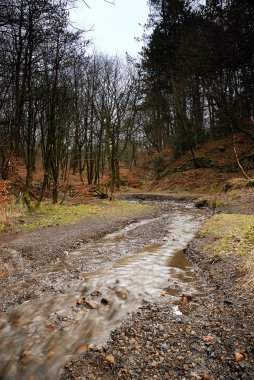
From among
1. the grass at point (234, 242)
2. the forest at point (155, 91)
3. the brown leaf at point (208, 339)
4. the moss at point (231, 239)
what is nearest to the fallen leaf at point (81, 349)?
the brown leaf at point (208, 339)

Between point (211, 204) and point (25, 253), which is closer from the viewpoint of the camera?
point (25, 253)

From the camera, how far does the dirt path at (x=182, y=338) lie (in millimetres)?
3211

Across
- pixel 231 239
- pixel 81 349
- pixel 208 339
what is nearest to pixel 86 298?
pixel 81 349

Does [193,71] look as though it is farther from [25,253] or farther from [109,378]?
[109,378]

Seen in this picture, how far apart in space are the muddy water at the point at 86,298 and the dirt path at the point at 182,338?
0.65ft

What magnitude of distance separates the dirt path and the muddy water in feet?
0.65

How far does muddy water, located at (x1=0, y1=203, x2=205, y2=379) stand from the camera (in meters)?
3.64

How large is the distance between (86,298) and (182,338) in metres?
1.96

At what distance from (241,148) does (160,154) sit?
1002cm

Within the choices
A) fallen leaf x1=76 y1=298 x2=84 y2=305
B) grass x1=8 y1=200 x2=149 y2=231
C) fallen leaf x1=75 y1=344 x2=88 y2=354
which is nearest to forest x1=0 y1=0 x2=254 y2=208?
grass x1=8 y1=200 x2=149 y2=231

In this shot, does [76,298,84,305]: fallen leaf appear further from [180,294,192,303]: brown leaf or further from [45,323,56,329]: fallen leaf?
[180,294,192,303]: brown leaf

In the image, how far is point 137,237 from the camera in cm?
1002

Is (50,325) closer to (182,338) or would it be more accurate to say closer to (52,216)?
(182,338)

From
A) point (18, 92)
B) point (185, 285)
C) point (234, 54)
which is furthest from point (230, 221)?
point (234, 54)
